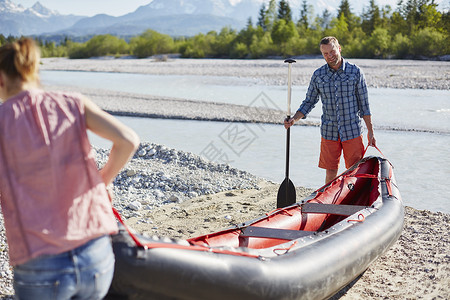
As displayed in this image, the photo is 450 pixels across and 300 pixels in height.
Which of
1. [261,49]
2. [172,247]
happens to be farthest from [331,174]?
[261,49]

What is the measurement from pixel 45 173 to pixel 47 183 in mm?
30

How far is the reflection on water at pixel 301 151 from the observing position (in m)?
5.76

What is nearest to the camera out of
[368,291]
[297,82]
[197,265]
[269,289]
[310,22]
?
[197,265]

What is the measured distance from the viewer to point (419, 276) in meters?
3.47

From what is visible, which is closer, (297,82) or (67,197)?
(67,197)

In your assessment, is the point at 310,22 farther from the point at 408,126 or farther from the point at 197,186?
the point at 197,186

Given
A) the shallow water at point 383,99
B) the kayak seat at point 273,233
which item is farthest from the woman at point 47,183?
the shallow water at point 383,99

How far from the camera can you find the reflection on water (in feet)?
18.9

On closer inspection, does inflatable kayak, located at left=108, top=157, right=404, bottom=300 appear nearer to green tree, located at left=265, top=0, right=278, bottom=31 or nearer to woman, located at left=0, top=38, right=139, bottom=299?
woman, located at left=0, top=38, right=139, bottom=299

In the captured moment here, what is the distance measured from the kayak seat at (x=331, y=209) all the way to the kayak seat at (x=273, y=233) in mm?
528

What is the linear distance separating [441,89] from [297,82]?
16.8 feet

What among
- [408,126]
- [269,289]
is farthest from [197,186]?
[408,126]

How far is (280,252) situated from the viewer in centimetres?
276

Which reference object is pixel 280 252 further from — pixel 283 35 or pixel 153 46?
pixel 153 46
